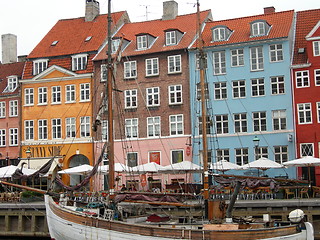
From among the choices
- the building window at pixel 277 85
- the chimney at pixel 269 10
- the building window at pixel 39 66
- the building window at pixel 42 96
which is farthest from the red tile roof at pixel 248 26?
the building window at pixel 42 96

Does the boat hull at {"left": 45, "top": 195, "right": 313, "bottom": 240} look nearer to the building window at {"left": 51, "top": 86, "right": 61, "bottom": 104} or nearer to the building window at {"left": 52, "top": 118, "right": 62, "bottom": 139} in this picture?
the building window at {"left": 52, "top": 118, "right": 62, "bottom": 139}

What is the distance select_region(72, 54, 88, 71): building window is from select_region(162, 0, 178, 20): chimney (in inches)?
309

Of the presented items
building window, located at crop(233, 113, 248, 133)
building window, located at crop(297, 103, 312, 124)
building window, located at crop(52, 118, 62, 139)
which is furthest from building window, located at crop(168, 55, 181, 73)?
building window, located at crop(52, 118, 62, 139)

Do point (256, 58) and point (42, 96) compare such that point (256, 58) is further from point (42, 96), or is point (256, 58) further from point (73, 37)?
point (42, 96)

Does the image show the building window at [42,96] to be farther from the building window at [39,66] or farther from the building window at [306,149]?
the building window at [306,149]

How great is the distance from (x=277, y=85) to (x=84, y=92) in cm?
1610

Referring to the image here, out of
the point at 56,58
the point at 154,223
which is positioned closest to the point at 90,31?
the point at 56,58

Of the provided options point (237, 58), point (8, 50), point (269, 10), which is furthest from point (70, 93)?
point (269, 10)

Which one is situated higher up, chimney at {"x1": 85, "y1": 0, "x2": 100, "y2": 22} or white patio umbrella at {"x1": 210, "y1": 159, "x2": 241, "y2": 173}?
chimney at {"x1": 85, "y1": 0, "x2": 100, "y2": 22}

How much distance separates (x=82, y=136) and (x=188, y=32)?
12.1 m

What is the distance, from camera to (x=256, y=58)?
43.3 meters

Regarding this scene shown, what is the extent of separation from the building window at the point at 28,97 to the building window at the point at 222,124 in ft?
55.2

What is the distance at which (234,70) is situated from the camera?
1725 inches

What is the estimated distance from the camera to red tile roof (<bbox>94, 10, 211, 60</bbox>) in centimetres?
4638
